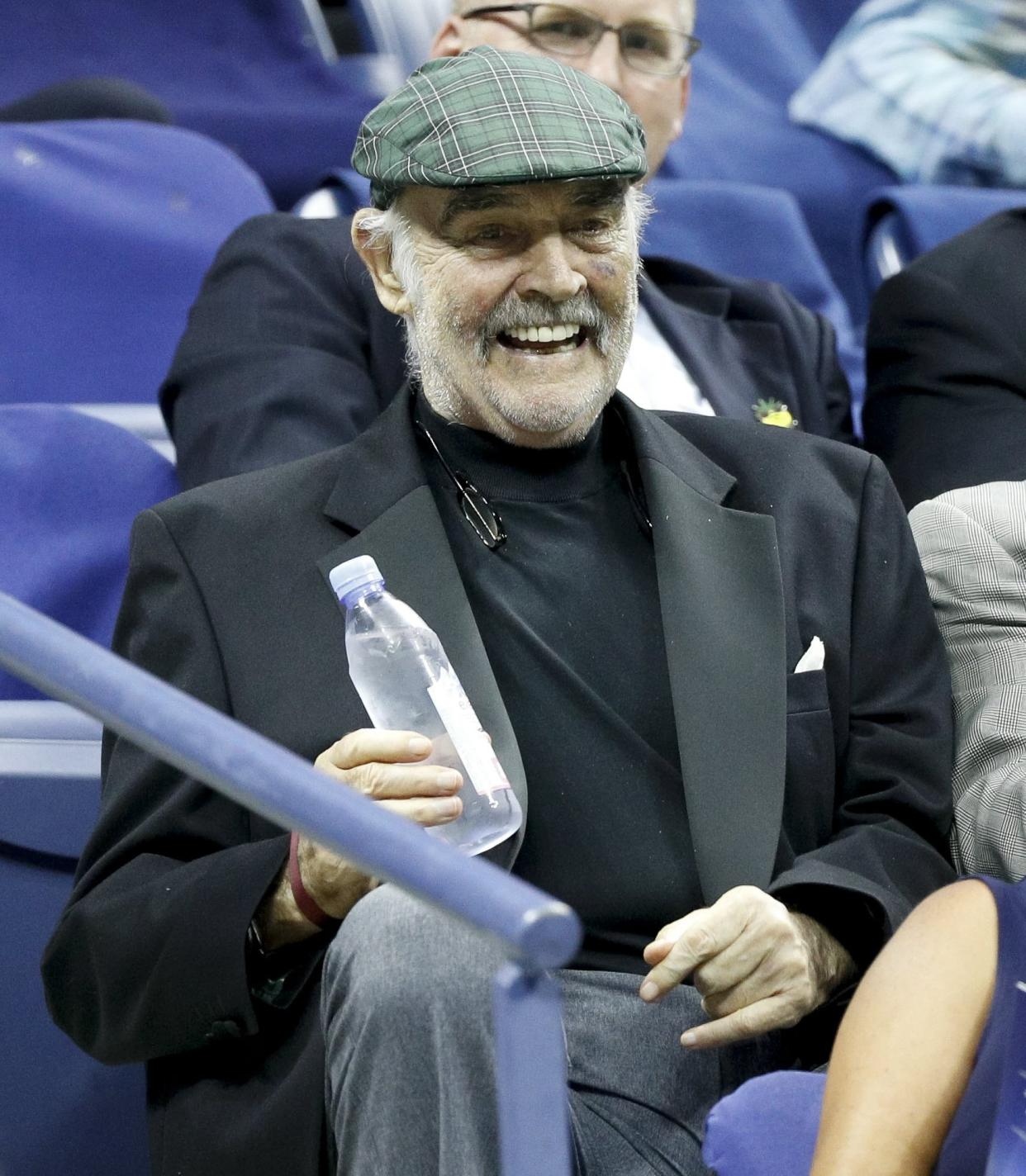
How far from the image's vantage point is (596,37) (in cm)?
212

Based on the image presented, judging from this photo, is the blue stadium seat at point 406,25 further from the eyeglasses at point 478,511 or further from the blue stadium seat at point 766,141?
the eyeglasses at point 478,511

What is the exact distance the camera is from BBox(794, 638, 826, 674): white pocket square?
1434 mm

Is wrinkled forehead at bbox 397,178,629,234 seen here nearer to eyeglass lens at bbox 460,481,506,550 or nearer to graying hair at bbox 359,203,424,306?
graying hair at bbox 359,203,424,306

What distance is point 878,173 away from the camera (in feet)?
10.8

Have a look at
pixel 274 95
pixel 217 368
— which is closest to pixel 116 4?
pixel 274 95

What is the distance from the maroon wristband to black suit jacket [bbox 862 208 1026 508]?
0.82 metres

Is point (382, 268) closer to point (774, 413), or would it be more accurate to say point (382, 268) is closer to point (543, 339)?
point (543, 339)

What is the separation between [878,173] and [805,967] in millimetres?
2309

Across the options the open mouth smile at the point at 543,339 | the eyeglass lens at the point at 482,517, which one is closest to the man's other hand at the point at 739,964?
the eyeglass lens at the point at 482,517

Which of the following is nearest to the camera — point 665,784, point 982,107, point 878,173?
point 665,784

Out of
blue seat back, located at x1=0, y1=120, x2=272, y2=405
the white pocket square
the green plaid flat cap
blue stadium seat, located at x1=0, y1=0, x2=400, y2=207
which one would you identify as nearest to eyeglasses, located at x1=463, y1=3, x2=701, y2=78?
blue seat back, located at x1=0, y1=120, x2=272, y2=405

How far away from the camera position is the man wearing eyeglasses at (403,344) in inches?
70.7

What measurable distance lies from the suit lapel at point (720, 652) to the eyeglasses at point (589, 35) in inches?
28.5

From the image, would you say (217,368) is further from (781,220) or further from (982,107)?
(982,107)
